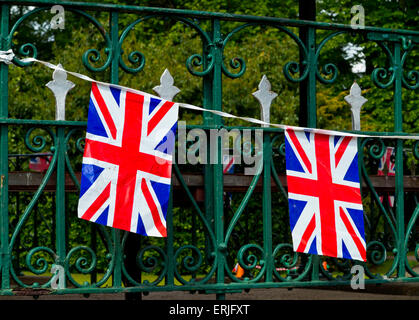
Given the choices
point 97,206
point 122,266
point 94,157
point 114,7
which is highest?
point 114,7

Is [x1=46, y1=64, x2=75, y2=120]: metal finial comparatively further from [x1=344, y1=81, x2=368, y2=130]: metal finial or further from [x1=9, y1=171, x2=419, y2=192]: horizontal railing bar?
[x1=344, y1=81, x2=368, y2=130]: metal finial

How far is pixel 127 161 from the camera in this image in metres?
4.53

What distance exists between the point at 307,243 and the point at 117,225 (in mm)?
1293

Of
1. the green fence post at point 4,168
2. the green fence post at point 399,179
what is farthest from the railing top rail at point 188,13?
the green fence post at point 399,179

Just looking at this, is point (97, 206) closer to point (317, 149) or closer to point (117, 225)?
point (117, 225)

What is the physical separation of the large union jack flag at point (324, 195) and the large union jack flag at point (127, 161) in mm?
877

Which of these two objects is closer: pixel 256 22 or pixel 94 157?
pixel 94 157

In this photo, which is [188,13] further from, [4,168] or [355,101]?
[4,168]

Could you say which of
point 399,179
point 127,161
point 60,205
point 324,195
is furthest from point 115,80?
point 399,179

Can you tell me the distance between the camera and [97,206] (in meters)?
4.45

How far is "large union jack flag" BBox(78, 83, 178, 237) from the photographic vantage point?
4453 mm

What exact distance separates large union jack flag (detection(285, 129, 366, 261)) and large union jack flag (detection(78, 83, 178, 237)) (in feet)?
2.88

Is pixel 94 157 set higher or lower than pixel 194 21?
lower
